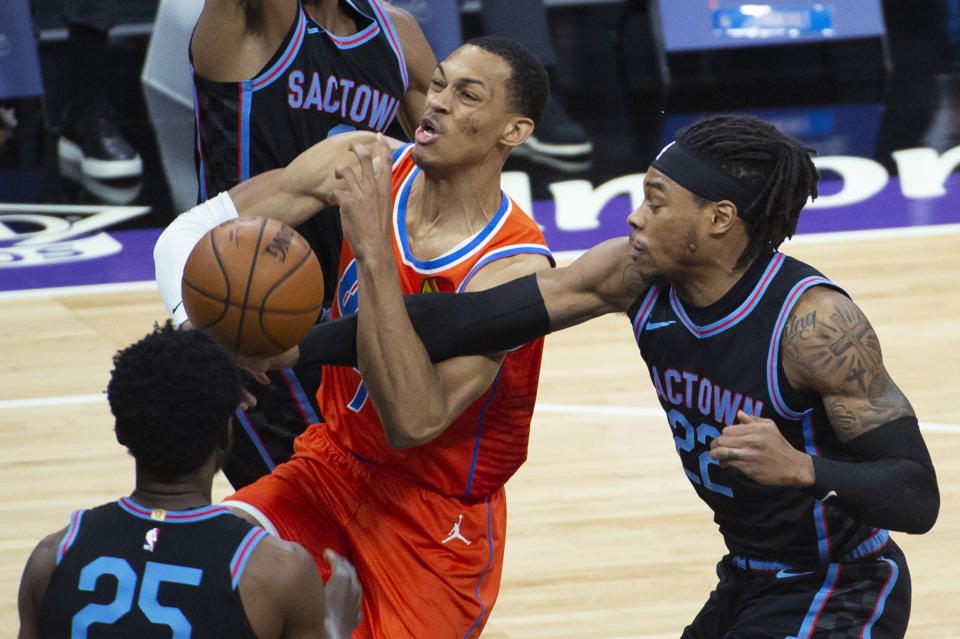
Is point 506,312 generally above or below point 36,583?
below

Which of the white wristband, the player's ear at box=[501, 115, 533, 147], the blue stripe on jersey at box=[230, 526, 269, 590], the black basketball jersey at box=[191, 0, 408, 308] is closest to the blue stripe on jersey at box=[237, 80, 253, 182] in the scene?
the black basketball jersey at box=[191, 0, 408, 308]

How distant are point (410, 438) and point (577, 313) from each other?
568 mm

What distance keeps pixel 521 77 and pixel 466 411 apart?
39.5 inches

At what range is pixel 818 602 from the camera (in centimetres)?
340

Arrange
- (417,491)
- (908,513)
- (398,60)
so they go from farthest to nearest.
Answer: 1. (398,60)
2. (417,491)
3. (908,513)

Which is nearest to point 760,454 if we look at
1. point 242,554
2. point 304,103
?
point 242,554

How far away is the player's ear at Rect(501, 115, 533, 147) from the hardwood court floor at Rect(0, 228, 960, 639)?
5.55 ft

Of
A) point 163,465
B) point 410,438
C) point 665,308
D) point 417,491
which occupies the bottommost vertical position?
point 417,491

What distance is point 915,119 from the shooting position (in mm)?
10164

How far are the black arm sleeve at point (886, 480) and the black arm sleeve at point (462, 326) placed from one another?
36.1 inches

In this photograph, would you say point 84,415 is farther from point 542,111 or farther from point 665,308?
point 665,308

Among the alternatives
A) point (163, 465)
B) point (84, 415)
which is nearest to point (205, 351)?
point (163, 465)

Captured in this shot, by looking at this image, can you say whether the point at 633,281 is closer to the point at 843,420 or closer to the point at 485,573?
the point at 843,420

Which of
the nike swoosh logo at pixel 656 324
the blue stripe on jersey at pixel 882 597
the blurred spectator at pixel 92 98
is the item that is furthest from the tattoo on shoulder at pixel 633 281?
the blurred spectator at pixel 92 98
